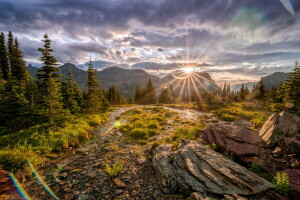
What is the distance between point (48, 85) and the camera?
13.8 metres

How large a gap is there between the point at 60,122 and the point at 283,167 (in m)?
18.0

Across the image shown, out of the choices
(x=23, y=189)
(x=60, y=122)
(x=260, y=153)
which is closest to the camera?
(x=23, y=189)

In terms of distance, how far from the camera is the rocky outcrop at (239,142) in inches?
267

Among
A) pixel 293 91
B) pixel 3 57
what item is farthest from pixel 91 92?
pixel 293 91

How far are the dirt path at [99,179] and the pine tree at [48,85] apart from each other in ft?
23.8

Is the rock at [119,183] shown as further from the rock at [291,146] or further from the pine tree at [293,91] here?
the pine tree at [293,91]

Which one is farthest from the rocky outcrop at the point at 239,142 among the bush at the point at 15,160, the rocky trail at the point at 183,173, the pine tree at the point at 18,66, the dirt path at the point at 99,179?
the pine tree at the point at 18,66

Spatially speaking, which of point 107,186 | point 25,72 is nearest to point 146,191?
point 107,186

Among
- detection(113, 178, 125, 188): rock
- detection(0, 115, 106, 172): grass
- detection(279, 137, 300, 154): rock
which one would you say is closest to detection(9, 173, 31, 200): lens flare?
detection(0, 115, 106, 172): grass

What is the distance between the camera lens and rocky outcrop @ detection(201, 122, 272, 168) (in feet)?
22.3

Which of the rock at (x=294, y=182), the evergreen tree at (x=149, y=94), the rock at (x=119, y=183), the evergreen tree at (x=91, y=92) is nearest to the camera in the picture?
the rock at (x=294, y=182)

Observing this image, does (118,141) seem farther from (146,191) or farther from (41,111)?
(41,111)

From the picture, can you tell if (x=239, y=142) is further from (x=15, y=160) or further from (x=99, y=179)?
(x=15, y=160)

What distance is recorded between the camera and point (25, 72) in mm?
34875
